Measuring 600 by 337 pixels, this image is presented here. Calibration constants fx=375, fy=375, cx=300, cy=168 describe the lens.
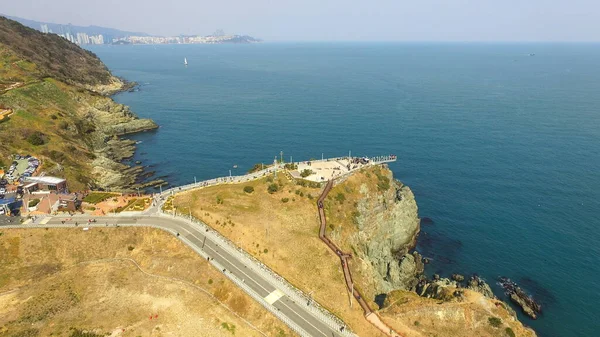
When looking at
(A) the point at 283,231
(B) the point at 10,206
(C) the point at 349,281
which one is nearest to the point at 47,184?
(B) the point at 10,206

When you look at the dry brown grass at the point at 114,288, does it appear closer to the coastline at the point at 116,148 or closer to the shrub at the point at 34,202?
the shrub at the point at 34,202

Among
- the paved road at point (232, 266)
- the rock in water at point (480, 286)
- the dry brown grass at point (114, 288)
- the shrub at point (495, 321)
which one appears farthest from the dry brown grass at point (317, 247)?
the dry brown grass at point (114, 288)

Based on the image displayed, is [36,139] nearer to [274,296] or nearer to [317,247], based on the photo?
[317,247]

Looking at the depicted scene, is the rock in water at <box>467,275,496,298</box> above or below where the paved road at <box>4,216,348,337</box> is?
below

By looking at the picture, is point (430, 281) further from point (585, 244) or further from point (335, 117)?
point (335, 117)

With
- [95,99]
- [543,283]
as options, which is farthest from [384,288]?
[95,99]

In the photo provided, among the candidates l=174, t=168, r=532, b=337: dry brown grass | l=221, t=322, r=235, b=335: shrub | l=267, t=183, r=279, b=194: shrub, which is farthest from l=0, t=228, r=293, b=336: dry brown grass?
l=267, t=183, r=279, b=194: shrub

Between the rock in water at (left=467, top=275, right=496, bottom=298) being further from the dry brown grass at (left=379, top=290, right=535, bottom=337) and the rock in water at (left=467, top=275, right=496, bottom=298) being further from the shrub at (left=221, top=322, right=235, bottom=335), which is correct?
the shrub at (left=221, top=322, right=235, bottom=335)
